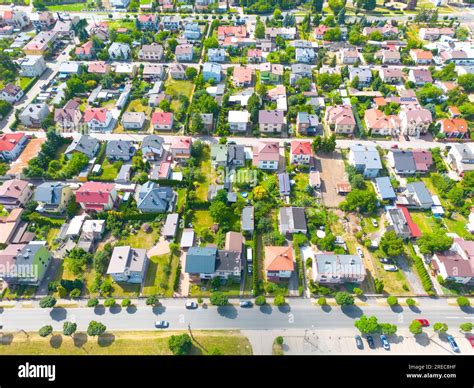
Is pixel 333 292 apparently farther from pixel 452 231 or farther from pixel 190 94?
pixel 190 94

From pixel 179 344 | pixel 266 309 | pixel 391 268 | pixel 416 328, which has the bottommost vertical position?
pixel 266 309

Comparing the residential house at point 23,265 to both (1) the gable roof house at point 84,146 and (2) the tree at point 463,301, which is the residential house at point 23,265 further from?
(2) the tree at point 463,301

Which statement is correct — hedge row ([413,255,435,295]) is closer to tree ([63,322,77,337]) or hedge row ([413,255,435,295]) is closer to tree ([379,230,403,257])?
tree ([379,230,403,257])

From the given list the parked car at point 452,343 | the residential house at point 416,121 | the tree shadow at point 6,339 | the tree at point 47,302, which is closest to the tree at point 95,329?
the tree at point 47,302

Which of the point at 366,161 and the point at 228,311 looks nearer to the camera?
the point at 228,311

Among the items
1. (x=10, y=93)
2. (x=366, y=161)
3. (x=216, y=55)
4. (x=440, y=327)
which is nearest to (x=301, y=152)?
(x=366, y=161)

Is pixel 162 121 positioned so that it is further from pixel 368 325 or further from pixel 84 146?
pixel 368 325

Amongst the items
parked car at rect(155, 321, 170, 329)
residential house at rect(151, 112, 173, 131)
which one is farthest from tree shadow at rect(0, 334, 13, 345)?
residential house at rect(151, 112, 173, 131)
